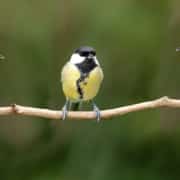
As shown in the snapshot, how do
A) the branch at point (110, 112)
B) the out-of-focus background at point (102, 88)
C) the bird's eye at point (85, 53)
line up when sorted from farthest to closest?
the out-of-focus background at point (102, 88) → the bird's eye at point (85, 53) → the branch at point (110, 112)

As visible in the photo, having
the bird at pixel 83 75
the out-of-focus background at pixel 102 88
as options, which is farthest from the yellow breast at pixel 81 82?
the out-of-focus background at pixel 102 88

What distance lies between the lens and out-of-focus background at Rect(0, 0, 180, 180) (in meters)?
3.21

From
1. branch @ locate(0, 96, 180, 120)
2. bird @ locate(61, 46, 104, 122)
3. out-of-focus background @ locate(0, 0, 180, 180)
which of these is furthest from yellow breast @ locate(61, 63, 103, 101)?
out-of-focus background @ locate(0, 0, 180, 180)

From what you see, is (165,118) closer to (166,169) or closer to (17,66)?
(166,169)

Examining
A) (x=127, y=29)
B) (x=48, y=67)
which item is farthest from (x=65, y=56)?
(x=127, y=29)

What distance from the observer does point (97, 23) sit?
127 inches

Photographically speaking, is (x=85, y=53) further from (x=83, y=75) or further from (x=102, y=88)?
(x=102, y=88)

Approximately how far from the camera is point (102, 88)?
326cm

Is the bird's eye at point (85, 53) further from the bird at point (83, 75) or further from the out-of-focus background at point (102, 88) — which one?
the out-of-focus background at point (102, 88)

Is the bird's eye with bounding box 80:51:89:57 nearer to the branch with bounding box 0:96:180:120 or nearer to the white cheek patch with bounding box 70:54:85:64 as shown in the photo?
the white cheek patch with bounding box 70:54:85:64

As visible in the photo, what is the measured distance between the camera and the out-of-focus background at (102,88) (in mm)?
3207

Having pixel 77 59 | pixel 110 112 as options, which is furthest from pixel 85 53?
pixel 110 112

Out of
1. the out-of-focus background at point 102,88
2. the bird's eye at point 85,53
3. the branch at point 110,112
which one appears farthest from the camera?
the out-of-focus background at point 102,88

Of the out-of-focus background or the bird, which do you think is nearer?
the bird
